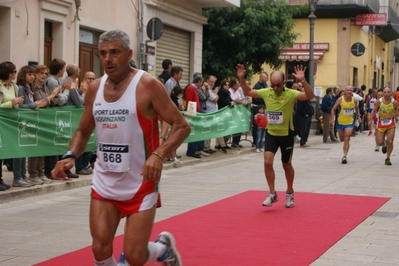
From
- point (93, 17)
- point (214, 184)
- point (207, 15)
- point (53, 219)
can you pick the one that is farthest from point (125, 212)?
point (207, 15)

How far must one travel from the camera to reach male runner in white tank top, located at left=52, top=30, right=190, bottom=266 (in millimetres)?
5445

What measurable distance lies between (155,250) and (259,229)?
3731mm

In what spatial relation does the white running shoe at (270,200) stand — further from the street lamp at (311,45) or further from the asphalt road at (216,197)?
the street lamp at (311,45)

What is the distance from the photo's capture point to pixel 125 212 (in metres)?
5.53

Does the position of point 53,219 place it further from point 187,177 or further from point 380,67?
point 380,67

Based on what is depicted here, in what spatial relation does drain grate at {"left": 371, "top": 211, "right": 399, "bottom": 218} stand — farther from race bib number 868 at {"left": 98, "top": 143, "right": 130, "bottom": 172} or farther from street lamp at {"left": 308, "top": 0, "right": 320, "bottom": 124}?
street lamp at {"left": 308, "top": 0, "right": 320, "bottom": 124}

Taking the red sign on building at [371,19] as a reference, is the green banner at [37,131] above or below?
below

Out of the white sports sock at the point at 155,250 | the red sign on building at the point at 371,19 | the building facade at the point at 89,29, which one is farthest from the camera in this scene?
the red sign on building at the point at 371,19

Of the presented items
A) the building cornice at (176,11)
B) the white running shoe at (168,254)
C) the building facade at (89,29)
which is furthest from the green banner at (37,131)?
the building cornice at (176,11)

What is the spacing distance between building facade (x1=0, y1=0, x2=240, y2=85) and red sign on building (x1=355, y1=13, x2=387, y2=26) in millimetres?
19771

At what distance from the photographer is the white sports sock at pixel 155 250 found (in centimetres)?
563

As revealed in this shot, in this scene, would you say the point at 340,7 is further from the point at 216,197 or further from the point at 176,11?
the point at 216,197

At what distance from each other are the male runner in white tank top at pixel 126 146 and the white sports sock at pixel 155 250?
0.12 ft

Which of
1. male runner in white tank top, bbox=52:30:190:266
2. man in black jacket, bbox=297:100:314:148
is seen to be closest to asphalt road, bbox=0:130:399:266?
male runner in white tank top, bbox=52:30:190:266
